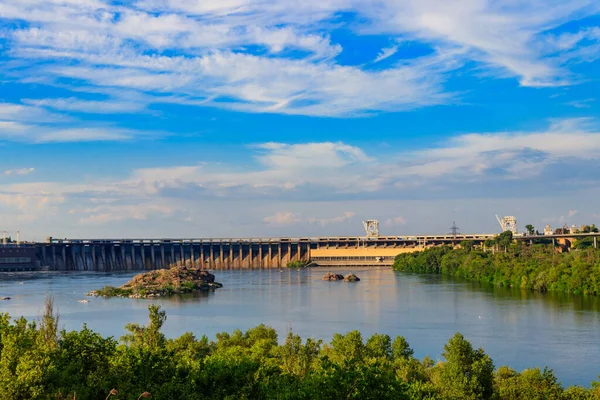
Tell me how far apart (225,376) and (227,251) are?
109637 millimetres

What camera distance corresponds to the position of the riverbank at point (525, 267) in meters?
62.9

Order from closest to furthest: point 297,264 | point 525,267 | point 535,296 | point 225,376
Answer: point 225,376 → point 535,296 → point 525,267 → point 297,264

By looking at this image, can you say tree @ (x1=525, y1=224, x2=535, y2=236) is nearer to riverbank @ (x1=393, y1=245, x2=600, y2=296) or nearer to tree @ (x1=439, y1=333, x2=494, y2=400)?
riverbank @ (x1=393, y1=245, x2=600, y2=296)

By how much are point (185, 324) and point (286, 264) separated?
79.2 meters

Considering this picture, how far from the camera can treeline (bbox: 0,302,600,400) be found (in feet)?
56.8

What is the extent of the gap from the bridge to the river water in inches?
1563

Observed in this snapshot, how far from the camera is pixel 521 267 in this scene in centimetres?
7356

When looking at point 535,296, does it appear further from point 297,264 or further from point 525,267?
point 297,264

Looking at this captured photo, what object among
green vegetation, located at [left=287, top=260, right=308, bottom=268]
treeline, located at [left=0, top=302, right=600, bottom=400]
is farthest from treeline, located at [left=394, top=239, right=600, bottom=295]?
treeline, located at [left=0, top=302, right=600, bottom=400]

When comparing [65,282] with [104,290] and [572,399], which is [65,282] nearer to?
[104,290]

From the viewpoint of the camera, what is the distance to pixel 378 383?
1702cm

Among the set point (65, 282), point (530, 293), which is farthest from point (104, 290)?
point (530, 293)

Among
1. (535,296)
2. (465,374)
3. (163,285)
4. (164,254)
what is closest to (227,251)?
(164,254)

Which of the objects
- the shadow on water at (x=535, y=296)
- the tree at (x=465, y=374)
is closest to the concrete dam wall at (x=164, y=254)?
the shadow on water at (x=535, y=296)
